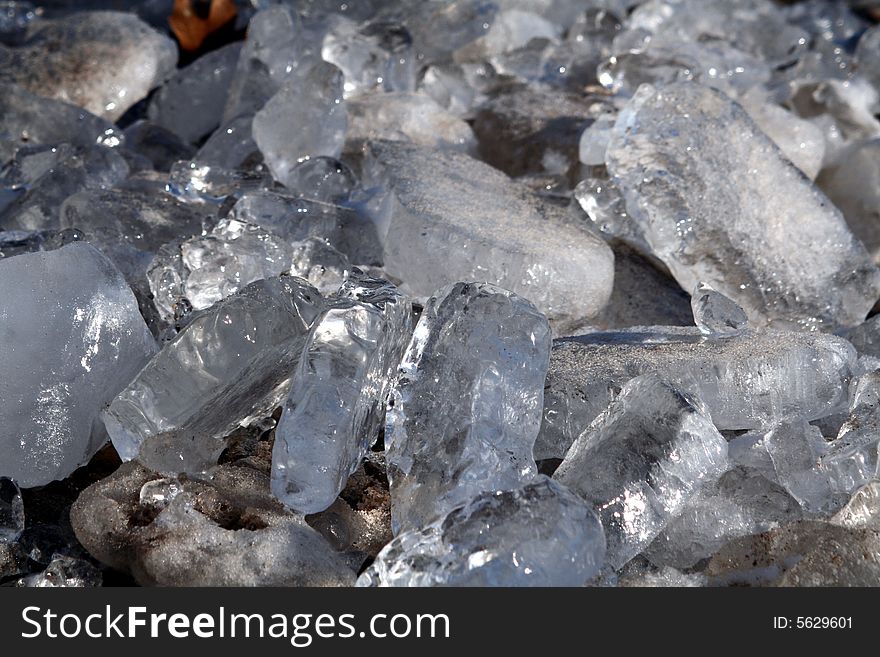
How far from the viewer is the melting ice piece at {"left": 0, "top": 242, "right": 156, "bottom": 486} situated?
4.20 feet

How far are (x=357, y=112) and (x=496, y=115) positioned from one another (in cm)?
31

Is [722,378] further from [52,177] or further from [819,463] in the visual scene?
[52,177]

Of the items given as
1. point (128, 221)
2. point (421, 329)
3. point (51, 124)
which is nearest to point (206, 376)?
point (421, 329)

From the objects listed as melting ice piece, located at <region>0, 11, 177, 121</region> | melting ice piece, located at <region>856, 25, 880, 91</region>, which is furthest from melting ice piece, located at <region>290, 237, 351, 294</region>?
melting ice piece, located at <region>856, 25, 880, 91</region>

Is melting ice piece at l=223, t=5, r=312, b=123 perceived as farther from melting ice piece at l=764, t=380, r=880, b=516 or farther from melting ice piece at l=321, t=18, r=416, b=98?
melting ice piece at l=764, t=380, r=880, b=516

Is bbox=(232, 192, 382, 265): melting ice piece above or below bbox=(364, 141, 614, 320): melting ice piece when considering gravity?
below

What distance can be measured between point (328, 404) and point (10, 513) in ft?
1.34

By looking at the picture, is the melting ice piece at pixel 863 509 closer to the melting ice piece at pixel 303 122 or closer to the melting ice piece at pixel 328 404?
the melting ice piece at pixel 328 404

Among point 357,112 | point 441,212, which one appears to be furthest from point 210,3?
point 441,212

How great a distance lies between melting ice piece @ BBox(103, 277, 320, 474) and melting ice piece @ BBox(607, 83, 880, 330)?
672 mm

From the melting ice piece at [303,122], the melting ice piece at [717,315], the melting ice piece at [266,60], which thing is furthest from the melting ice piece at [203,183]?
the melting ice piece at [717,315]

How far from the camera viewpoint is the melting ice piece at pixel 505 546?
103 centimetres

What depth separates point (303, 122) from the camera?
193 centimetres
